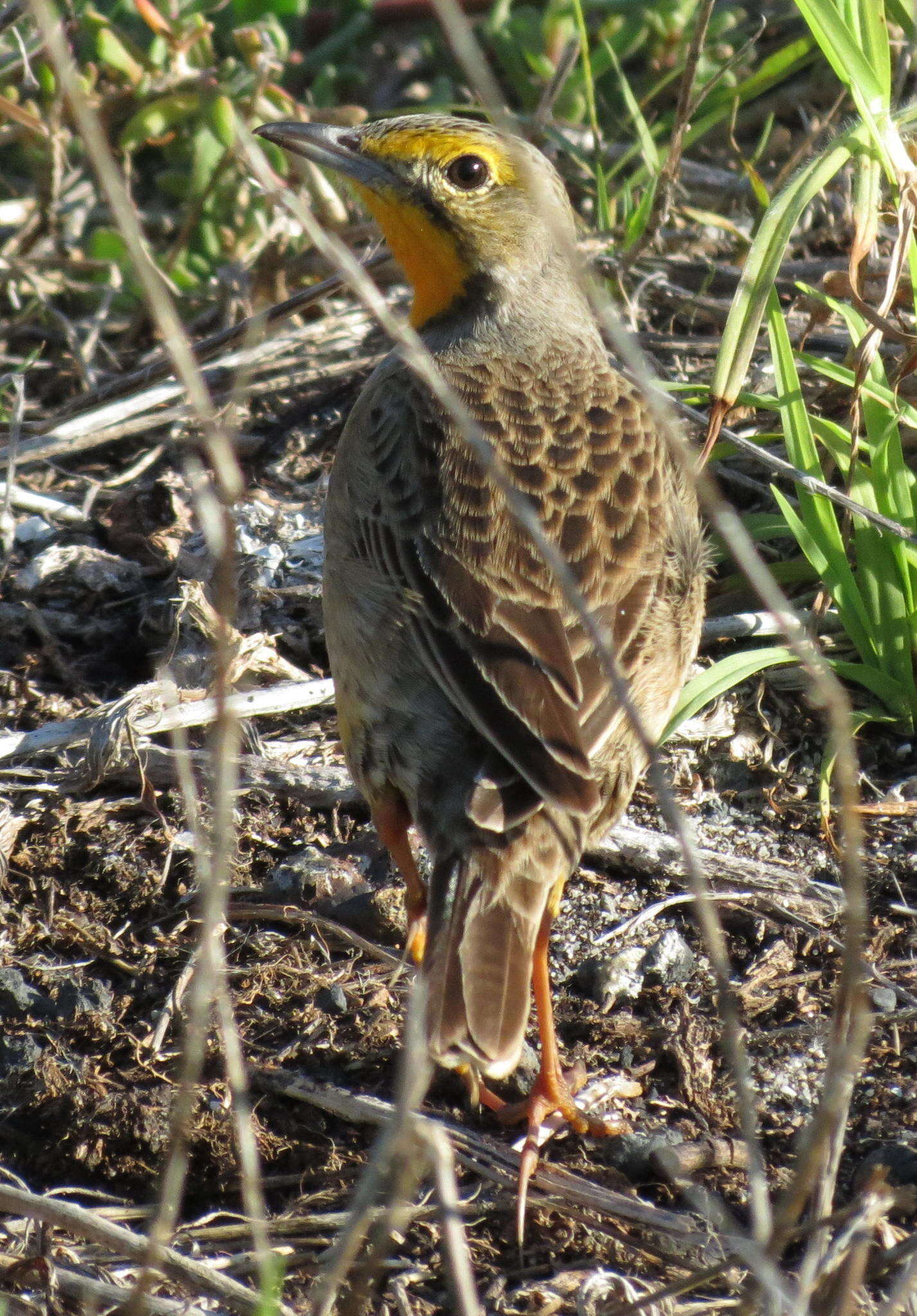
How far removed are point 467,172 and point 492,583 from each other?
1.84 meters

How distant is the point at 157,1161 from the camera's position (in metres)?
3.93

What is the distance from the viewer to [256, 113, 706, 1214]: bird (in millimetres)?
3793

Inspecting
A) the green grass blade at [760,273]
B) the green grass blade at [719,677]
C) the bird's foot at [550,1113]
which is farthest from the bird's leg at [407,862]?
the green grass blade at [760,273]

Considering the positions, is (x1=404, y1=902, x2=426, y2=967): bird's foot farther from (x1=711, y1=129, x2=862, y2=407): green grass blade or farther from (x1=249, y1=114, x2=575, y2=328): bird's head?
(x1=249, y1=114, x2=575, y2=328): bird's head

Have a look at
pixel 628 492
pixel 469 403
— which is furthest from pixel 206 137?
pixel 628 492

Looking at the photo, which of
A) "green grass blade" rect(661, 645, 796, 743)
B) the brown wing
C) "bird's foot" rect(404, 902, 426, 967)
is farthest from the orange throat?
"bird's foot" rect(404, 902, 426, 967)

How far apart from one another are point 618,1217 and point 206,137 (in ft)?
16.8

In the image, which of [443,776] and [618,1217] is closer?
[618,1217]

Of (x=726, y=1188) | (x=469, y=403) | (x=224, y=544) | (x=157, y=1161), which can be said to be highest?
(x=224, y=544)

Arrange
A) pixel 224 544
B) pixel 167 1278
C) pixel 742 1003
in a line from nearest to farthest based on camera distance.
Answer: pixel 224 544 < pixel 167 1278 < pixel 742 1003

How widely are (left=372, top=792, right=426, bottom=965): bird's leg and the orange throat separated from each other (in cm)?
188

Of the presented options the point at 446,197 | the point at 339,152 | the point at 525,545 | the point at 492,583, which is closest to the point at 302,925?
the point at 492,583

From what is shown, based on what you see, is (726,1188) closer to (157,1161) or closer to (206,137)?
(157,1161)

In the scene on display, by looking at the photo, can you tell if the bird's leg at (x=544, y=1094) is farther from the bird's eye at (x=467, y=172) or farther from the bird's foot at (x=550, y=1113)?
the bird's eye at (x=467, y=172)
